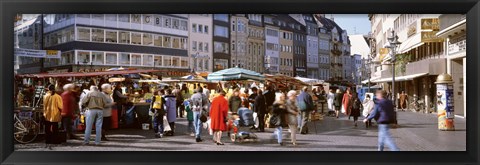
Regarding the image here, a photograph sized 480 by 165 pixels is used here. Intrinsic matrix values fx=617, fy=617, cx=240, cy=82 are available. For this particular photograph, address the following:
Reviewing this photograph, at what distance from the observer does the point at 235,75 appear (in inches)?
555

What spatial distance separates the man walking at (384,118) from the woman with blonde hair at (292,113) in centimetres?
175

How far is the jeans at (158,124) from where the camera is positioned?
14.4 meters

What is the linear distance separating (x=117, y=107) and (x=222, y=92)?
2.92 meters

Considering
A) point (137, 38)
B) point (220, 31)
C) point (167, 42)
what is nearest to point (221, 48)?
point (220, 31)

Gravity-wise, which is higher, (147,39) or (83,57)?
(147,39)

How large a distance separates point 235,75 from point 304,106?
6.31 ft

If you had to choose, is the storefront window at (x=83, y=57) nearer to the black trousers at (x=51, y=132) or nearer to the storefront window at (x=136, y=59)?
the storefront window at (x=136, y=59)

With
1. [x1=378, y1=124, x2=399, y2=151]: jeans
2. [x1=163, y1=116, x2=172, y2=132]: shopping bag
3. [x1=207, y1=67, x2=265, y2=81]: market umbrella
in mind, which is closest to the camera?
[x1=378, y1=124, x2=399, y2=151]: jeans

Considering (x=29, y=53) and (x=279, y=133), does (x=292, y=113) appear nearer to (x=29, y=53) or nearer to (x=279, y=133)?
(x=279, y=133)

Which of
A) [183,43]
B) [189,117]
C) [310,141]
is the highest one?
[183,43]

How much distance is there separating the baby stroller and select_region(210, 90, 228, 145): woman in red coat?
1.52 ft

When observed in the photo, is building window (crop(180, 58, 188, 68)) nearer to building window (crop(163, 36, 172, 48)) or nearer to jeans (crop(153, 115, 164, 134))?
building window (crop(163, 36, 172, 48))

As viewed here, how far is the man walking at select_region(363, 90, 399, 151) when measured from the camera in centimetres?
1228

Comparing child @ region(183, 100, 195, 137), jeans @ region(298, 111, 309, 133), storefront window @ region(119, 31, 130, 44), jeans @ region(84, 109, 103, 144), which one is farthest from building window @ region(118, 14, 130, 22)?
jeans @ region(298, 111, 309, 133)
